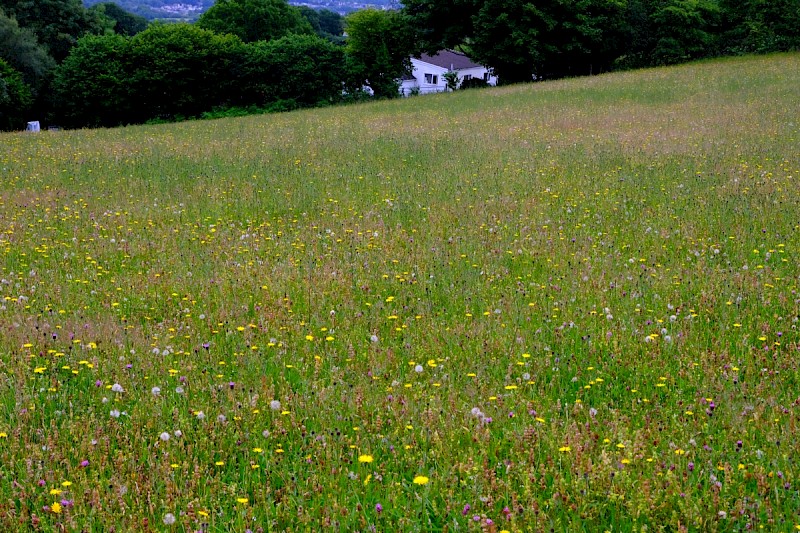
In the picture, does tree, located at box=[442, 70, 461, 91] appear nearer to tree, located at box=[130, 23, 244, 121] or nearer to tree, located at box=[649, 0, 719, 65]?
tree, located at box=[649, 0, 719, 65]

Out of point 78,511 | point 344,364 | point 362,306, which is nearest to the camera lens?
point 78,511

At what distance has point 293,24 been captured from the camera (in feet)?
255

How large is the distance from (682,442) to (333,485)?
6.37 ft

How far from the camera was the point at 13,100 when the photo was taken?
4681cm

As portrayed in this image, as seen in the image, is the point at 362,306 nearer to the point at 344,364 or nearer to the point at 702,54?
the point at 344,364

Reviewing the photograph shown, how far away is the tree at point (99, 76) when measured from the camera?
4506cm

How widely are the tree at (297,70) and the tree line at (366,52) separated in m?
0.06

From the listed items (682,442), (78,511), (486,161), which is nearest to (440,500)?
(682,442)

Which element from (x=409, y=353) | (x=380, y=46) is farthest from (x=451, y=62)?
(x=409, y=353)

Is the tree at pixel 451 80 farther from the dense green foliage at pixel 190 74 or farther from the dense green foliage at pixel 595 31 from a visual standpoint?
the dense green foliage at pixel 190 74

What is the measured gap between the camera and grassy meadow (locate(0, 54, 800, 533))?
3498mm

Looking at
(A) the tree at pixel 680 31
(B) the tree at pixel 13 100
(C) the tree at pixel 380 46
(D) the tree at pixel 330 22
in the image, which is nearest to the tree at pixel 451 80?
(C) the tree at pixel 380 46

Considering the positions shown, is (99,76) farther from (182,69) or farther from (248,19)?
(248,19)

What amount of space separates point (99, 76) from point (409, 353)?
150 feet
